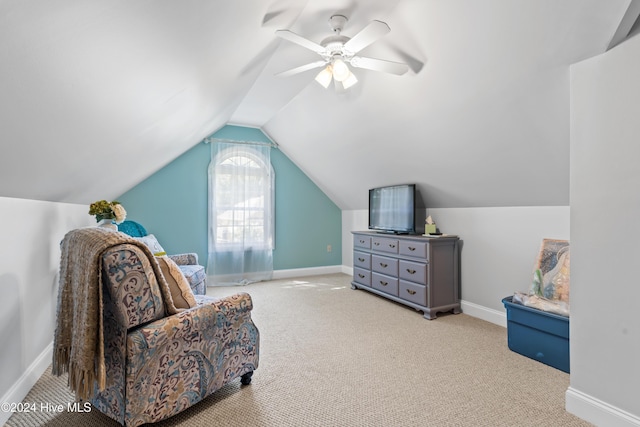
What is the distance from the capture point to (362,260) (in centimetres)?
439

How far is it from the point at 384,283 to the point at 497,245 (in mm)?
1373

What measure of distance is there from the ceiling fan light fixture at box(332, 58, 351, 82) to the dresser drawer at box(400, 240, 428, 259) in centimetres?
190

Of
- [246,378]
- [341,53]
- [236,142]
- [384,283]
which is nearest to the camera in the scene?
[246,378]

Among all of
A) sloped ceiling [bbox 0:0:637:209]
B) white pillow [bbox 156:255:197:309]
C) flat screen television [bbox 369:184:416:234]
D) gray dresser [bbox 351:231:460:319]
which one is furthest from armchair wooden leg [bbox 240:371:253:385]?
flat screen television [bbox 369:184:416:234]

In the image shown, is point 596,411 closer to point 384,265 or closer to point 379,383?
point 379,383

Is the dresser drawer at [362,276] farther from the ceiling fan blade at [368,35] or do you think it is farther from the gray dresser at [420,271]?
the ceiling fan blade at [368,35]

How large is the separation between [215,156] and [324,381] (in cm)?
371

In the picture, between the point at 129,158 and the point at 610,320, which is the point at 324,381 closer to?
the point at 610,320

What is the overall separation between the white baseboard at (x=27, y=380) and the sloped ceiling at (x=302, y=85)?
107cm

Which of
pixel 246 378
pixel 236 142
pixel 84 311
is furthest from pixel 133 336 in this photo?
pixel 236 142

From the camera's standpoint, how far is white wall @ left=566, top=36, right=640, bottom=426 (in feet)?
4.99

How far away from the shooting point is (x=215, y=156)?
4.76 m

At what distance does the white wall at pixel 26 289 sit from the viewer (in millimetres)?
1643

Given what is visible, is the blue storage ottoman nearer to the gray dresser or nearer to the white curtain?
the gray dresser
